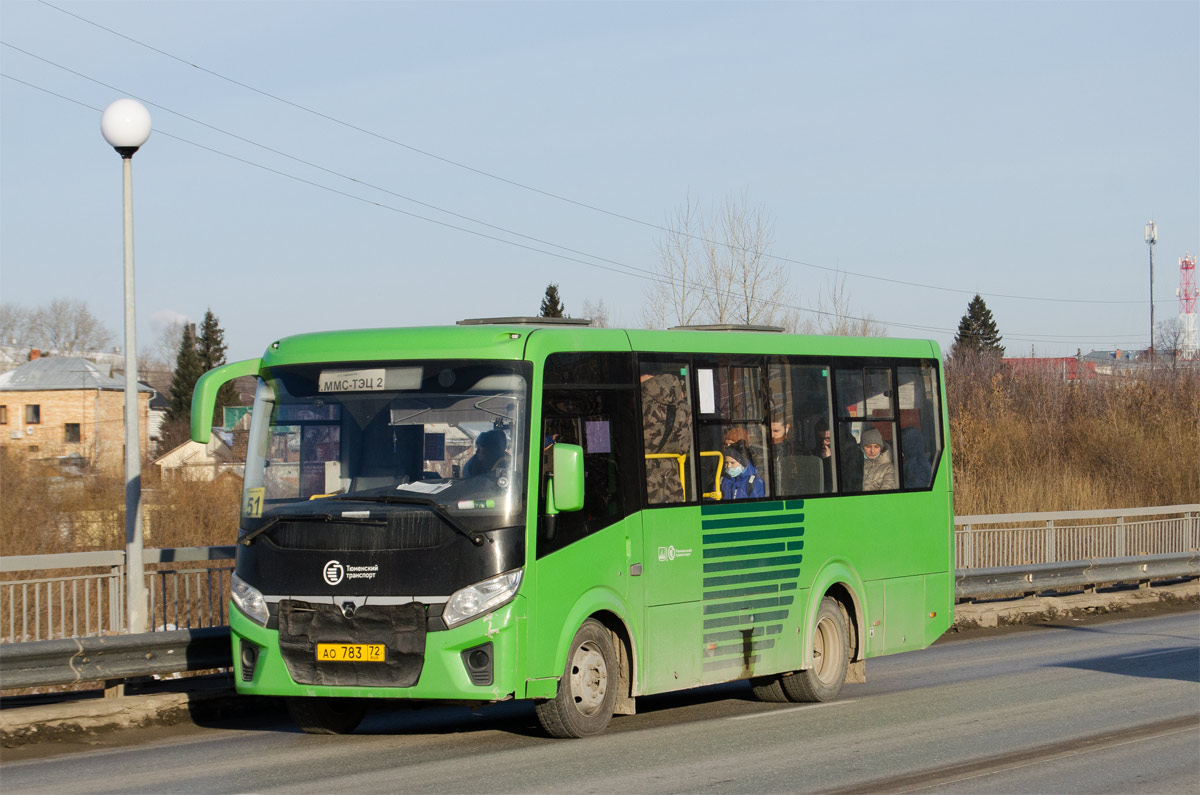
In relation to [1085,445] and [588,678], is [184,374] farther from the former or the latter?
[588,678]

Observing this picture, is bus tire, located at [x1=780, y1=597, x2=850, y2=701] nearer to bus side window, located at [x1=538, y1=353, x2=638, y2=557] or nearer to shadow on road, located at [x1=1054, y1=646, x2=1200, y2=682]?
bus side window, located at [x1=538, y1=353, x2=638, y2=557]

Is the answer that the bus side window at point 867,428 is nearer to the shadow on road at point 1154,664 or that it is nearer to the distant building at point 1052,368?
the shadow on road at point 1154,664

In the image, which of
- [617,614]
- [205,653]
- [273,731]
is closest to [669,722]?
[617,614]

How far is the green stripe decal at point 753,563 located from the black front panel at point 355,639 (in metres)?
2.74

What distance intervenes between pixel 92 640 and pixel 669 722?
4.33m

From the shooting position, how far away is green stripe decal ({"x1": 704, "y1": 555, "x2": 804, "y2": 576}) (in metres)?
10.8

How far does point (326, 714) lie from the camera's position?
10.1 m

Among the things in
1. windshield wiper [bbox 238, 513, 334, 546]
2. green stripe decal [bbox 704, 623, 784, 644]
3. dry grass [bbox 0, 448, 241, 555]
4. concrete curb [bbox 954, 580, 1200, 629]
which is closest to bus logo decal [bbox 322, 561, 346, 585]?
windshield wiper [bbox 238, 513, 334, 546]

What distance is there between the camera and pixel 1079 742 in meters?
9.66

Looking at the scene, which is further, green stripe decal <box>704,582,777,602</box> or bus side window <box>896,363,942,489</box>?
bus side window <box>896,363,942,489</box>

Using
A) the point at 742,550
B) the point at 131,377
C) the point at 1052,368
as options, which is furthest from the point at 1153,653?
the point at 1052,368

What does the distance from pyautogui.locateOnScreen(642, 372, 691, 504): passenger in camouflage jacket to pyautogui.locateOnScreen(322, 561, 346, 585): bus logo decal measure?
2.42 m

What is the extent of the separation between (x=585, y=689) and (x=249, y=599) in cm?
240

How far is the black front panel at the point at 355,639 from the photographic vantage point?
8945 mm
